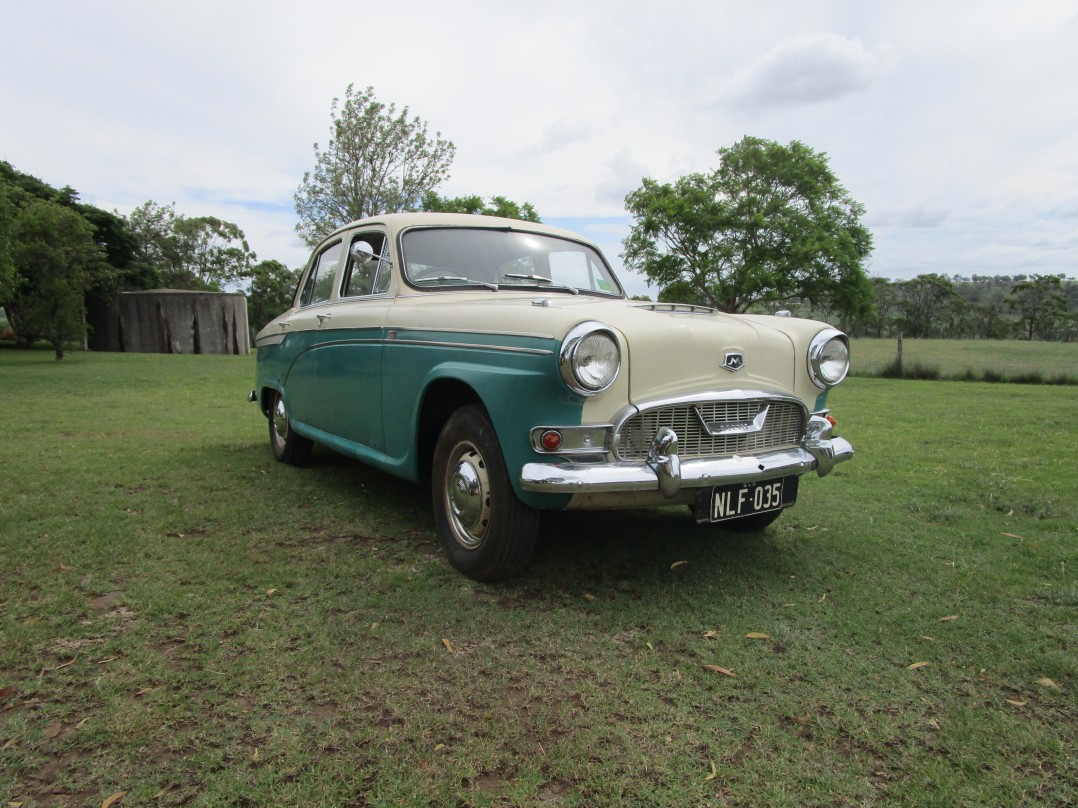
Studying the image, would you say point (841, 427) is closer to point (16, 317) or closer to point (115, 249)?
point (16, 317)

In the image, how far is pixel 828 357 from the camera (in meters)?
3.43

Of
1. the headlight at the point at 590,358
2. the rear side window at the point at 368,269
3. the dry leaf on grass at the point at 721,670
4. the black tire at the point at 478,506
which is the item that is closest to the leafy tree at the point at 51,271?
the rear side window at the point at 368,269

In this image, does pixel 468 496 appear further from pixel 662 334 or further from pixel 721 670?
pixel 721 670

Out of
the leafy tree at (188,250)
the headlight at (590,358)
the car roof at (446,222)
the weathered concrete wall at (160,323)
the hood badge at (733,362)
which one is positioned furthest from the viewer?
the leafy tree at (188,250)

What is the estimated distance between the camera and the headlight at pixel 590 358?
8.55ft

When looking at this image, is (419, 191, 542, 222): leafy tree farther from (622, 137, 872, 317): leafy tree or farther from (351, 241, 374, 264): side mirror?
(351, 241, 374, 264): side mirror

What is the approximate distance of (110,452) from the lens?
229 inches

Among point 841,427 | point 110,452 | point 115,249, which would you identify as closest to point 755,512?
point 110,452

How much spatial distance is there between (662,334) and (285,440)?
3.61m

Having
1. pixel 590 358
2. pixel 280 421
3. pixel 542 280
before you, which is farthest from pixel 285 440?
pixel 590 358

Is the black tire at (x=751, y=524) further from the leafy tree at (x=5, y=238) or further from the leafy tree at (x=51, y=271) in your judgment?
the leafy tree at (x=51, y=271)

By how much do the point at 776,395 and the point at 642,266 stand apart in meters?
A: 26.5

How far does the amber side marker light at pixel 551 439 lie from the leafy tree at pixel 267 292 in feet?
157

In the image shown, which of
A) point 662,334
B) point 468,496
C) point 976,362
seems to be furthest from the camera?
point 976,362
